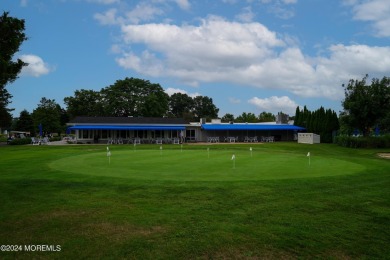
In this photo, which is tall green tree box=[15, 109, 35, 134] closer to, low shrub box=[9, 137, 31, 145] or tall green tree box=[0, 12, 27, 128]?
low shrub box=[9, 137, 31, 145]

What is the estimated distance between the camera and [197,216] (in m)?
7.38

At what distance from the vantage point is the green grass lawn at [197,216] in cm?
555

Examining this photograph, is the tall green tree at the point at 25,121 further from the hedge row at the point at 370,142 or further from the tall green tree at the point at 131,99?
the hedge row at the point at 370,142

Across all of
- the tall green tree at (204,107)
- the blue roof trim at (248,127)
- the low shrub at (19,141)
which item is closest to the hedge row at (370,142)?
the blue roof trim at (248,127)

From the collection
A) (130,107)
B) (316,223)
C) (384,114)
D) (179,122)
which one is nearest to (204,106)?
(130,107)

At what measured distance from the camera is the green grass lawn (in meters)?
5.55

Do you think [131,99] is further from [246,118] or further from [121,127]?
[246,118]

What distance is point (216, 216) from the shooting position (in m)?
7.43

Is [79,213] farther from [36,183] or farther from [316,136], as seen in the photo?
[316,136]

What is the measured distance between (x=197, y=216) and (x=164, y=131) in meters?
44.8

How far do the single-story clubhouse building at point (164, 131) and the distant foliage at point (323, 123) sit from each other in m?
1.97

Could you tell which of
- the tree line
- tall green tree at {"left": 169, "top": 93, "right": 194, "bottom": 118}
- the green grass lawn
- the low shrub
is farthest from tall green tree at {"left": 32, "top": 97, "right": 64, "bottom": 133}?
the green grass lawn

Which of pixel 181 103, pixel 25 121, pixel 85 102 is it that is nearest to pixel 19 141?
pixel 85 102

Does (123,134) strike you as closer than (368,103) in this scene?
No
